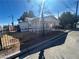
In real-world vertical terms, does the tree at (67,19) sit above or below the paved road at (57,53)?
above

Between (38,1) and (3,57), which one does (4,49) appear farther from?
(38,1)

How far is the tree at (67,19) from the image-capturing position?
122 feet

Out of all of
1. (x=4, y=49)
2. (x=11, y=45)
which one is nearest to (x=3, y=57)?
(x=4, y=49)

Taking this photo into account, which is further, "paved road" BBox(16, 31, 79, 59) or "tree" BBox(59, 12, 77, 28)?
"tree" BBox(59, 12, 77, 28)

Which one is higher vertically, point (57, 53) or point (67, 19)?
point (67, 19)

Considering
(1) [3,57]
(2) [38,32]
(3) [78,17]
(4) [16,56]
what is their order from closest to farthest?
(1) [3,57] < (4) [16,56] < (2) [38,32] < (3) [78,17]

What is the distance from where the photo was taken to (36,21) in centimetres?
1770

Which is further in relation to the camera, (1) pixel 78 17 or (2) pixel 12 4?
(1) pixel 78 17

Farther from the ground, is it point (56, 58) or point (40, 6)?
point (40, 6)

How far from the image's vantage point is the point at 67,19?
38.7 metres

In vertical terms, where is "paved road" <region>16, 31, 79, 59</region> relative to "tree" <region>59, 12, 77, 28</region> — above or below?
below

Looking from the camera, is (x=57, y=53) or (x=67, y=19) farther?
(x=67, y=19)

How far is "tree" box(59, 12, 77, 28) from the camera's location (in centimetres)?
3706

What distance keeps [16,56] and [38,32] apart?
9376 millimetres
